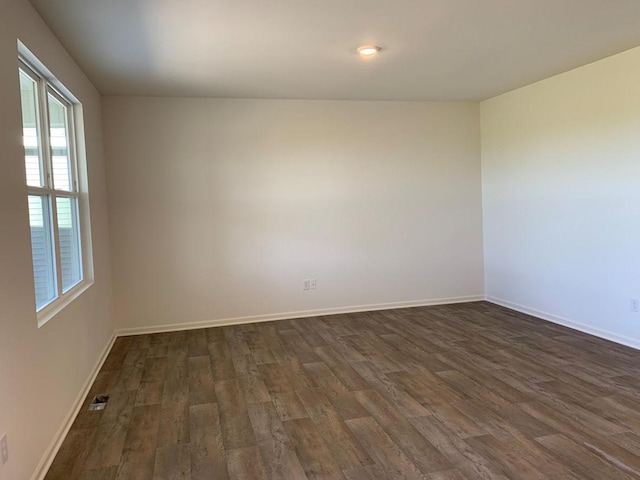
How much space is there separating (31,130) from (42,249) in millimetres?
692

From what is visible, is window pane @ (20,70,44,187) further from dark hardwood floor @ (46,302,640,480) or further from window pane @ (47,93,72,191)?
dark hardwood floor @ (46,302,640,480)

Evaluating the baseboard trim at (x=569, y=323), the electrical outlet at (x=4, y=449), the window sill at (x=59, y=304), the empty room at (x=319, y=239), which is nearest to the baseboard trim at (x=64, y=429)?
the empty room at (x=319, y=239)

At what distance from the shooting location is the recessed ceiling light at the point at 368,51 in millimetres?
3391

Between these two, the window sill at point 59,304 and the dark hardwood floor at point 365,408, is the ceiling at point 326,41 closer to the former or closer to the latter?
the window sill at point 59,304

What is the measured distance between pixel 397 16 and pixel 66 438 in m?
3.10

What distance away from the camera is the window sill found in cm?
253

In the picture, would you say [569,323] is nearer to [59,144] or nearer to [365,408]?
[365,408]

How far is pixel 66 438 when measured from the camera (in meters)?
2.65

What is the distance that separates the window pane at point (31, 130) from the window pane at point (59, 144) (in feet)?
0.81

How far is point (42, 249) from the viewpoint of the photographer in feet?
9.08

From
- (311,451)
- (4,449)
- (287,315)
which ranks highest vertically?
(4,449)

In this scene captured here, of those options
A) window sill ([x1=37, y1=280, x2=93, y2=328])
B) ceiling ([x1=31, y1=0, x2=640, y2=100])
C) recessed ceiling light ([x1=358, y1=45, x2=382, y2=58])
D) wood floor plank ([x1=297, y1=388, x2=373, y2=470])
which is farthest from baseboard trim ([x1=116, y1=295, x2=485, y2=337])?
recessed ceiling light ([x1=358, y1=45, x2=382, y2=58])

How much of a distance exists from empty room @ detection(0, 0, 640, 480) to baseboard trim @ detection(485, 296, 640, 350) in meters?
0.02

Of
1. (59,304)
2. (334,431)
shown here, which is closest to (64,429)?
(59,304)
